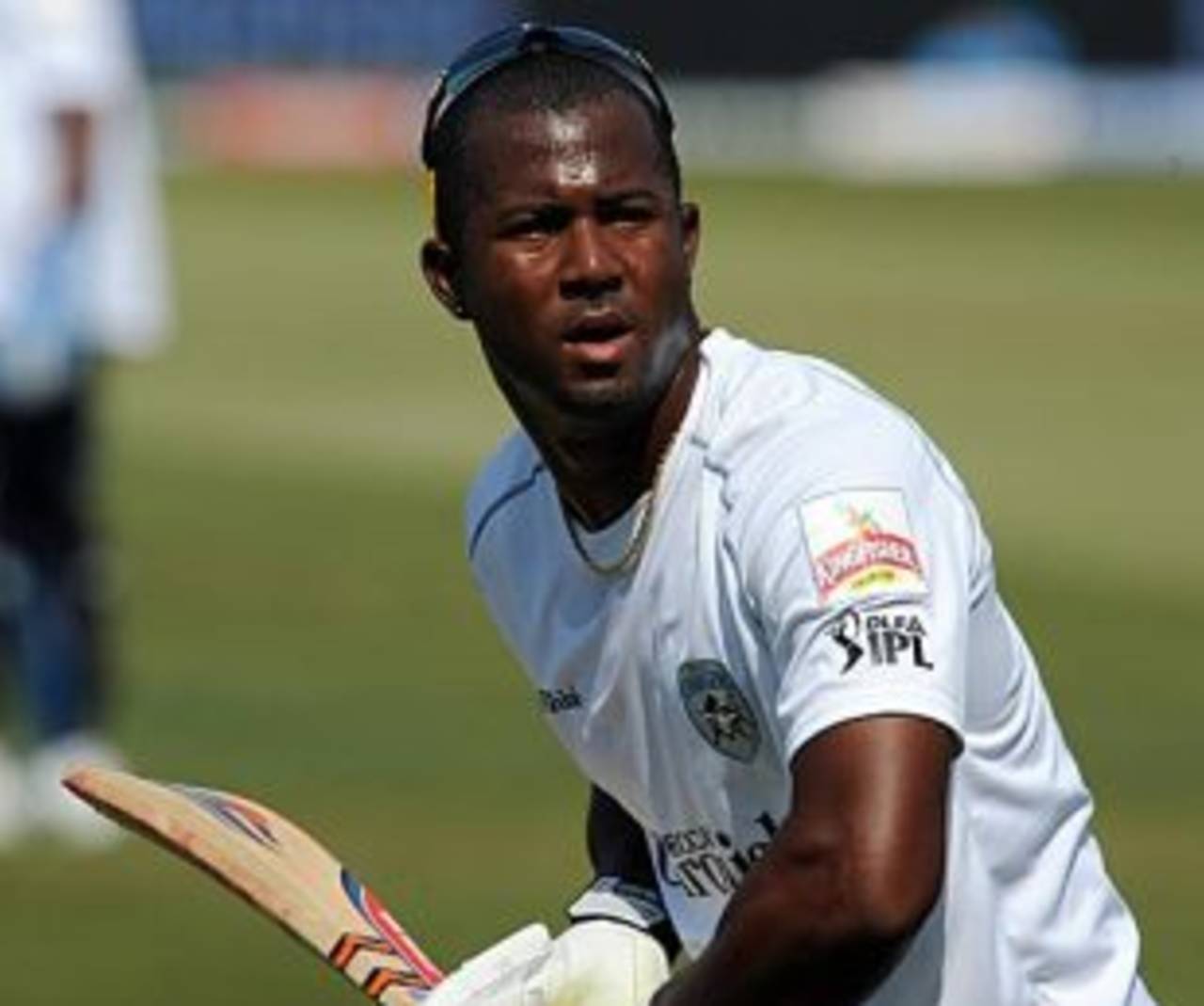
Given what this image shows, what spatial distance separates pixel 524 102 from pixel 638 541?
1.50 feet

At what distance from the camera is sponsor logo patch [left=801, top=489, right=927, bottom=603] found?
384 cm

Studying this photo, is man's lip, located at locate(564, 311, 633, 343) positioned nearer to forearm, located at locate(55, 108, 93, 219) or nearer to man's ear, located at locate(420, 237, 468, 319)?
man's ear, located at locate(420, 237, 468, 319)

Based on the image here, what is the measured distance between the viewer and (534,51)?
4.16 metres

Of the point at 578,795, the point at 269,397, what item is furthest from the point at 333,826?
the point at 269,397

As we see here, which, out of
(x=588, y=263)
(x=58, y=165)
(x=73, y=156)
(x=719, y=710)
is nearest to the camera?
(x=588, y=263)


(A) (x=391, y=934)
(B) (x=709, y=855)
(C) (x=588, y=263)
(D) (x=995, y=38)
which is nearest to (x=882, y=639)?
(C) (x=588, y=263)

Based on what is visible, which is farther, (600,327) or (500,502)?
(500,502)

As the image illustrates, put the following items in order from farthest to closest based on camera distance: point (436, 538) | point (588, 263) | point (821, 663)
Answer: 1. point (436, 538)
2. point (588, 263)
3. point (821, 663)

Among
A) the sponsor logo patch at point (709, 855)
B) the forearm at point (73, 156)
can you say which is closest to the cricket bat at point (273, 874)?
the sponsor logo patch at point (709, 855)

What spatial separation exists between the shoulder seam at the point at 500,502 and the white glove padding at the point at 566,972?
1.37 ft

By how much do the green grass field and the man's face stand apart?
4.86 meters

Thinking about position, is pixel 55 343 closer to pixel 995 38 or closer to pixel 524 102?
pixel 524 102

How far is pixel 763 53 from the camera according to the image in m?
34.6

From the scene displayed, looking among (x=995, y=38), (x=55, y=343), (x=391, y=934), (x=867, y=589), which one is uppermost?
(x=867, y=589)
